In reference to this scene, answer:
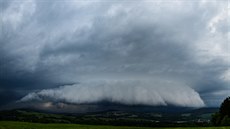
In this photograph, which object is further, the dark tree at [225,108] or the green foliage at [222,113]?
the dark tree at [225,108]

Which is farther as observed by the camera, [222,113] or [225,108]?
[225,108]

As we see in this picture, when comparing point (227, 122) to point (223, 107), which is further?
point (223, 107)

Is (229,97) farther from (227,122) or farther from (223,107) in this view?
(227,122)

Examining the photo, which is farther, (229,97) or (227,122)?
(229,97)

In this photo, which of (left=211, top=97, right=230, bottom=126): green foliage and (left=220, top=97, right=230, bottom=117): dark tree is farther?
(left=220, top=97, right=230, bottom=117): dark tree

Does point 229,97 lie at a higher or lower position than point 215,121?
higher

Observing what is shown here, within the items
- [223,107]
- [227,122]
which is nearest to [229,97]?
[223,107]

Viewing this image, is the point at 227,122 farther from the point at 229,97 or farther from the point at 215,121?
the point at 229,97

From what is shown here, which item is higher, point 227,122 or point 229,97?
point 229,97

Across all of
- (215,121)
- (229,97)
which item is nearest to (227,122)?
(215,121)

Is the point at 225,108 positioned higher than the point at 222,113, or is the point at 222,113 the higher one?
the point at 225,108
